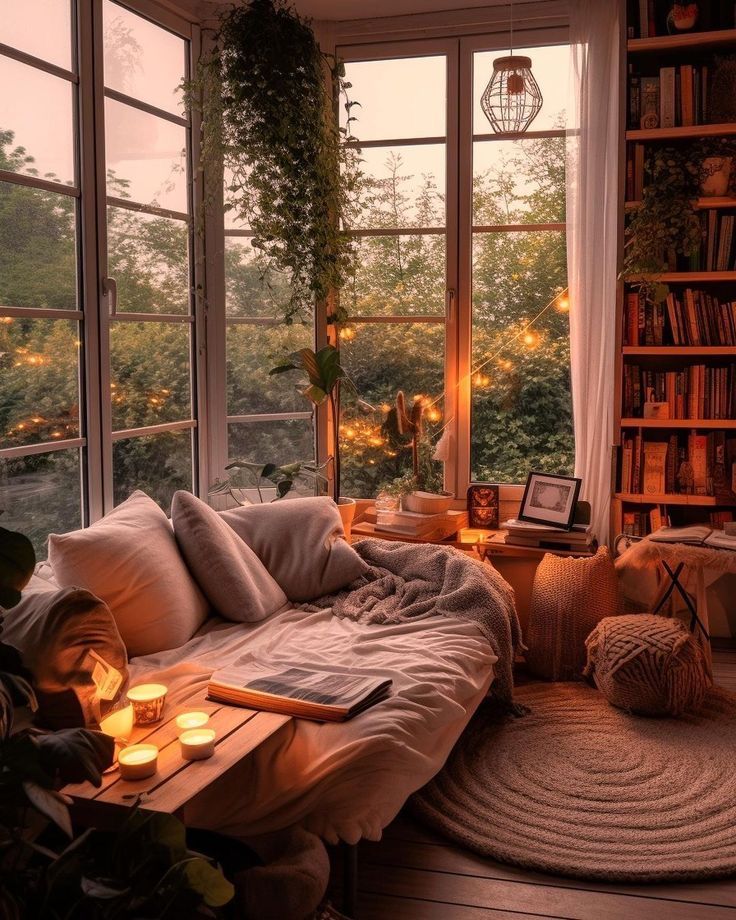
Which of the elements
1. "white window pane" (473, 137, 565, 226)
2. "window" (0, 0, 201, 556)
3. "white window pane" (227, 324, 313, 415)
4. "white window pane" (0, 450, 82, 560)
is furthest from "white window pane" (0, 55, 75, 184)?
"white window pane" (473, 137, 565, 226)

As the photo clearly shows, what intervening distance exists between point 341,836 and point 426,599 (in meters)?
1.33

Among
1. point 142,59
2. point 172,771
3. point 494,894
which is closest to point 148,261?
A: point 142,59

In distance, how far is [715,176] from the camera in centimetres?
Result: 403

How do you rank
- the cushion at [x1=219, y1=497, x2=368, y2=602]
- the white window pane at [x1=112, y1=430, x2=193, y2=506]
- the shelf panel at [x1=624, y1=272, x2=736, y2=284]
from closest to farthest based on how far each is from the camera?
the cushion at [x1=219, y1=497, x2=368, y2=602]
the white window pane at [x1=112, y1=430, x2=193, y2=506]
the shelf panel at [x1=624, y1=272, x2=736, y2=284]

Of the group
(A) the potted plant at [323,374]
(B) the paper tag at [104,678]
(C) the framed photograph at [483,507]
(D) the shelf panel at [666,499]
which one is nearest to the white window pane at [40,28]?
(A) the potted plant at [323,374]

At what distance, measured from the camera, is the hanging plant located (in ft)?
13.1

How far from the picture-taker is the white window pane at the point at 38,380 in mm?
3166

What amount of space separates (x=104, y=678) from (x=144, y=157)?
8.01 feet

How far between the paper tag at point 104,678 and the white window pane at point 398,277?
8.89 ft

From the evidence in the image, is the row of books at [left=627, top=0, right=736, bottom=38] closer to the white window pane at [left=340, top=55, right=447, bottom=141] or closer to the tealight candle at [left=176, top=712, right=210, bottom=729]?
the white window pane at [left=340, top=55, right=447, bottom=141]

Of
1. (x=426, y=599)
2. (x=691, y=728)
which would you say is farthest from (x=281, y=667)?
(x=691, y=728)

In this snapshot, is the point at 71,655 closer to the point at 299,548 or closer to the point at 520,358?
the point at 299,548

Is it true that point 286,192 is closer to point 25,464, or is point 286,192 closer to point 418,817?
point 25,464

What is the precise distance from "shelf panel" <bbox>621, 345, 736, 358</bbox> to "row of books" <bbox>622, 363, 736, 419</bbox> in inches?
3.5
